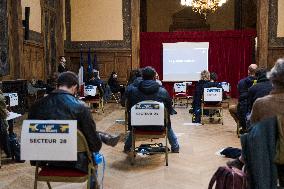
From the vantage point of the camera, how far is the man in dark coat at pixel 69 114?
3.22 meters

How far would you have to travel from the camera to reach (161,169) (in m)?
5.17

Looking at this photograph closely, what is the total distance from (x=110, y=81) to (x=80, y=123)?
1058 centimetres

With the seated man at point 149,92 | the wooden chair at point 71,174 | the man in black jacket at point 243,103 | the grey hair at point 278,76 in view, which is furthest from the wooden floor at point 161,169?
the grey hair at point 278,76

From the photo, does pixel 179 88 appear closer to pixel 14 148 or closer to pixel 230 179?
pixel 14 148

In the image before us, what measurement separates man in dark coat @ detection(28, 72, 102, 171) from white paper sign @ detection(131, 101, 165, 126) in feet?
5.48

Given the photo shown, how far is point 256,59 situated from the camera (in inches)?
579

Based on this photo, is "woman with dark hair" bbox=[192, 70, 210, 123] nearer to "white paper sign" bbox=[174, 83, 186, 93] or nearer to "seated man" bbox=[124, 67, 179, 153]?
"white paper sign" bbox=[174, 83, 186, 93]

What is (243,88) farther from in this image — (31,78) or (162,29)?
(162,29)

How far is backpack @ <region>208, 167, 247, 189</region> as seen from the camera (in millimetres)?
2820

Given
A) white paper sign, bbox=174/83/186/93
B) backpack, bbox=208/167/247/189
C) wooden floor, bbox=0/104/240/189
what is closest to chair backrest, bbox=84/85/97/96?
white paper sign, bbox=174/83/186/93

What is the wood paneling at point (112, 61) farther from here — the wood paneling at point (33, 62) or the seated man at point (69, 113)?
the seated man at point (69, 113)

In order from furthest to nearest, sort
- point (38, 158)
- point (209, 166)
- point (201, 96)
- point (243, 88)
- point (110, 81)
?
point (110, 81)
point (201, 96)
point (243, 88)
point (209, 166)
point (38, 158)

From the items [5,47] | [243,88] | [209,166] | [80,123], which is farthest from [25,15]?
[80,123]

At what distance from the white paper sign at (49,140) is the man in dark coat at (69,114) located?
17cm
